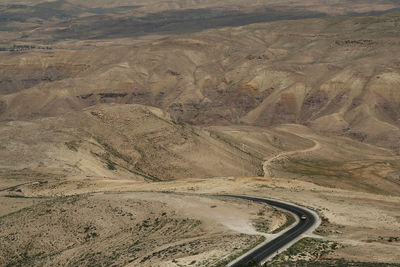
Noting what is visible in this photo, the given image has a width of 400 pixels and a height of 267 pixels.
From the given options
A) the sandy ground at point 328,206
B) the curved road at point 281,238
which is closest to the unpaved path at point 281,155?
the sandy ground at point 328,206

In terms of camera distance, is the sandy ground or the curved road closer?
the curved road

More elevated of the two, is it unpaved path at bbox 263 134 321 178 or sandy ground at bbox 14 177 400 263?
sandy ground at bbox 14 177 400 263

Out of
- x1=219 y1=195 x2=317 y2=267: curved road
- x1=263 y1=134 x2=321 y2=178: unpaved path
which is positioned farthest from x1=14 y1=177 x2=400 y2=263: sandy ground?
A: x1=263 y1=134 x2=321 y2=178: unpaved path

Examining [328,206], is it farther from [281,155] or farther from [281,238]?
[281,155]

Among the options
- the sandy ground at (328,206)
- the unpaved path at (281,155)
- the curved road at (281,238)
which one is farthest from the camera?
the unpaved path at (281,155)

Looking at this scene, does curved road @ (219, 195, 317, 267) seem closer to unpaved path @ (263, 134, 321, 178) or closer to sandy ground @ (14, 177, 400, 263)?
sandy ground @ (14, 177, 400, 263)

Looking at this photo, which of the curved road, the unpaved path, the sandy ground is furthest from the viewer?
the unpaved path

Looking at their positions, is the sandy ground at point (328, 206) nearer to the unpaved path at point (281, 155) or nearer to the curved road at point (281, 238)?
the curved road at point (281, 238)

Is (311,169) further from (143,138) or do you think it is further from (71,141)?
(71,141)
